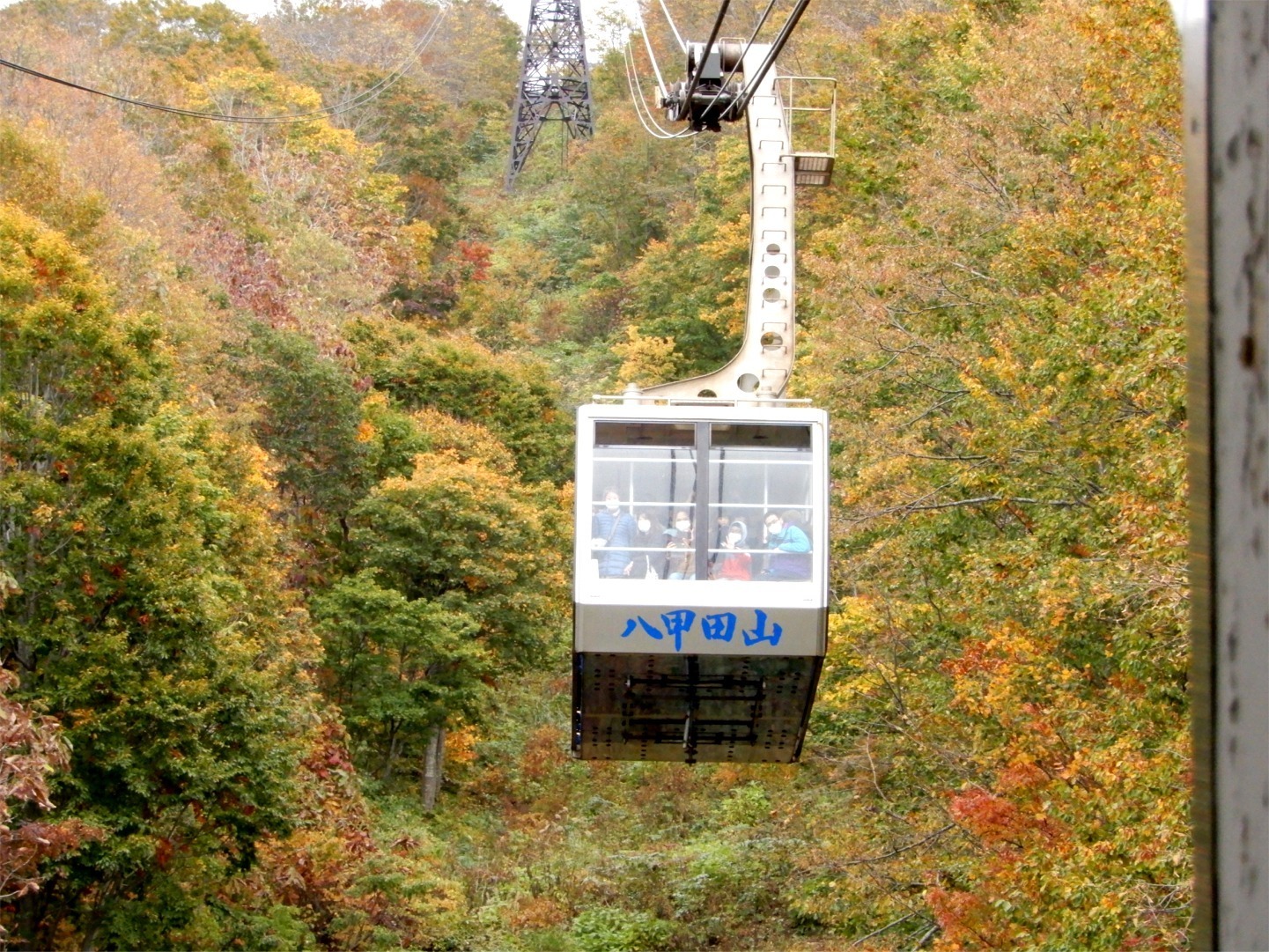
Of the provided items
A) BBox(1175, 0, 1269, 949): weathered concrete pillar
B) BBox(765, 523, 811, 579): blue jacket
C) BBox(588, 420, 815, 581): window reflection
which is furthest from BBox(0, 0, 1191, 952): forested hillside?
BBox(1175, 0, 1269, 949): weathered concrete pillar

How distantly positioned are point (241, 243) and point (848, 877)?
23401 millimetres

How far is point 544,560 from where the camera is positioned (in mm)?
30062

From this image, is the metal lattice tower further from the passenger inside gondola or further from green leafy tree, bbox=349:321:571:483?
the passenger inside gondola

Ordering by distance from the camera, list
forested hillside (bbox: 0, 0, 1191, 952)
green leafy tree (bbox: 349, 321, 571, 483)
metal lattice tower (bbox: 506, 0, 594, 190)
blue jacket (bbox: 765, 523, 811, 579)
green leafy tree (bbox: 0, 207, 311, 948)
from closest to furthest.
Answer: blue jacket (bbox: 765, 523, 811, 579) → forested hillside (bbox: 0, 0, 1191, 952) → green leafy tree (bbox: 0, 207, 311, 948) → green leafy tree (bbox: 349, 321, 571, 483) → metal lattice tower (bbox: 506, 0, 594, 190)

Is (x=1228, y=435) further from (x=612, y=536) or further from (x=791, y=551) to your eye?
(x=791, y=551)

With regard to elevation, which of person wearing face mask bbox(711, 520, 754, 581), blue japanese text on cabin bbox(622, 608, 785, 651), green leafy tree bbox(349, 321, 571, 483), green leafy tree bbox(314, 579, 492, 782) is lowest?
green leafy tree bbox(314, 579, 492, 782)

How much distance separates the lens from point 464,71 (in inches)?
3086

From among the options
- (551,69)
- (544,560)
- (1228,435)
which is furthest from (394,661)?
(551,69)

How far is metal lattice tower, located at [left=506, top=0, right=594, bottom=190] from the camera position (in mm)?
60688

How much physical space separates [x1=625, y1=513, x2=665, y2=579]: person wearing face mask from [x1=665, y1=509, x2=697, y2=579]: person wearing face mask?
0.18 ft

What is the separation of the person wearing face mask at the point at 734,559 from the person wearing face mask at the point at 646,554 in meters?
0.36

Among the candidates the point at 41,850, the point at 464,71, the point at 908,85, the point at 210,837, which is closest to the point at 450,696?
the point at 210,837

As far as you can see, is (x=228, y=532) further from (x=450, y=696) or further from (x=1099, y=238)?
(x=1099, y=238)

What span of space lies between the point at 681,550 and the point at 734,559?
1.09 feet
